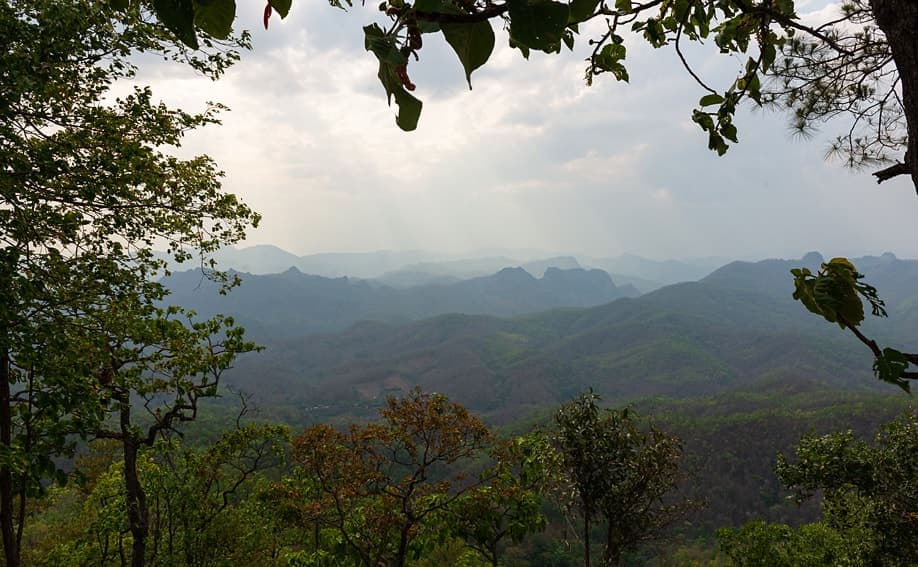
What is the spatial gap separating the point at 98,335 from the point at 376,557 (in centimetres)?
514

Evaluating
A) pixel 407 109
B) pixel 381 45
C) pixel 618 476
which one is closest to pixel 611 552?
pixel 618 476

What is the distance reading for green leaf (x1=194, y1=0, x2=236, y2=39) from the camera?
711 millimetres

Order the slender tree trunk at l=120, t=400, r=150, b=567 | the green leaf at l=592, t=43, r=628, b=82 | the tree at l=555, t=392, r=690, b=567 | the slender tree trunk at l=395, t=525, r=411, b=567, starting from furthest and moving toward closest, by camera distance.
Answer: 1. the tree at l=555, t=392, r=690, b=567
2. the slender tree trunk at l=120, t=400, r=150, b=567
3. the slender tree trunk at l=395, t=525, r=411, b=567
4. the green leaf at l=592, t=43, r=628, b=82

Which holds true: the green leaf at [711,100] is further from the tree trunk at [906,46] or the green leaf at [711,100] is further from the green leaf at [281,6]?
the green leaf at [281,6]

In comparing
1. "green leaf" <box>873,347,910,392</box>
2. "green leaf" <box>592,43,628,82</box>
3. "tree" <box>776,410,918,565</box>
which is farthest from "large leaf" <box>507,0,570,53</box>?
"tree" <box>776,410,918,565</box>

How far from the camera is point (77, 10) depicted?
4.63 meters

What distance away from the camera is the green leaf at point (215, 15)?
711 millimetres

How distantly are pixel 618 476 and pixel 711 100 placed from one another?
339 inches

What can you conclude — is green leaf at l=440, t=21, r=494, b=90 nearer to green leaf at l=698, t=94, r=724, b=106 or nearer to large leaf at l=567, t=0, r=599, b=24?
large leaf at l=567, t=0, r=599, b=24

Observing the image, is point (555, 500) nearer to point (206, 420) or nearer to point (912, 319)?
point (206, 420)

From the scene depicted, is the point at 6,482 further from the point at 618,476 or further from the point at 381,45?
the point at 618,476

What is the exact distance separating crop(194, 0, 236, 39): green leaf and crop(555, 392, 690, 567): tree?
9379mm

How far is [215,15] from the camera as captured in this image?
72cm

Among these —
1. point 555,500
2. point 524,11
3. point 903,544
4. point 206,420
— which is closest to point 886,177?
point 524,11
